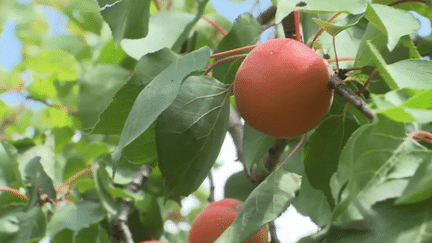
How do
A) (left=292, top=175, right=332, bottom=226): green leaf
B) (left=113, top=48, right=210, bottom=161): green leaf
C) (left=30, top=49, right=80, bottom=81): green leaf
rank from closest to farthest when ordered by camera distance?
(left=113, top=48, right=210, bottom=161): green leaf, (left=292, top=175, right=332, bottom=226): green leaf, (left=30, top=49, right=80, bottom=81): green leaf

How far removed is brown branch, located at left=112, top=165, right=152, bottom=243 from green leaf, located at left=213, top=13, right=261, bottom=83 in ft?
1.64

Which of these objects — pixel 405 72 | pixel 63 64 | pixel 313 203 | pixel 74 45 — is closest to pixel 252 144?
pixel 313 203

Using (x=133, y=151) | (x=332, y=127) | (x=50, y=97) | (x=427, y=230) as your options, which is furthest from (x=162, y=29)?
(x=427, y=230)

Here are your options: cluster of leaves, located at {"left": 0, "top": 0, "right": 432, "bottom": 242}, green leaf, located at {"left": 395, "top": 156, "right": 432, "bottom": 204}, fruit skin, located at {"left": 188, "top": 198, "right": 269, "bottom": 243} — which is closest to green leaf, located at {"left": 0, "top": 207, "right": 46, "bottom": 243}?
cluster of leaves, located at {"left": 0, "top": 0, "right": 432, "bottom": 242}

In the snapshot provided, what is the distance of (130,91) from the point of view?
1.06 m

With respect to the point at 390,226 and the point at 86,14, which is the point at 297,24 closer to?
the point at 390,226

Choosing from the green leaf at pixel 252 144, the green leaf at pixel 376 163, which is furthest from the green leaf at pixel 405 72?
the green leaf at pixel 252 144

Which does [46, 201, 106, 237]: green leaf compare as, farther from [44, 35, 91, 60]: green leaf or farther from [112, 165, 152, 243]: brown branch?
[44, 35, 91, 60]: green leaf

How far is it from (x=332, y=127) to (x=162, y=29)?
656 mm

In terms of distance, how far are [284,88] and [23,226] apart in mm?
876

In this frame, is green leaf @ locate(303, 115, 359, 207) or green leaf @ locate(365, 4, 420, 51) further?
green leaf @ locate(303, 115, 359, 207)

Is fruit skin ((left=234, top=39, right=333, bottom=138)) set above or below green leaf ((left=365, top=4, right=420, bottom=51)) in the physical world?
below

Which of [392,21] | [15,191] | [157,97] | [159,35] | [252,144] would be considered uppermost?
[392,21]

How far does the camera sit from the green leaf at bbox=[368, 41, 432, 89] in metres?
0.76
